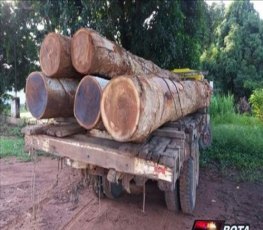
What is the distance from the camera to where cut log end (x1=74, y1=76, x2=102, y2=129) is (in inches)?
116

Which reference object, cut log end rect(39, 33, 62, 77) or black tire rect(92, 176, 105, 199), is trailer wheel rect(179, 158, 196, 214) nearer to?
black tire rect(92, 176, 105, 199)

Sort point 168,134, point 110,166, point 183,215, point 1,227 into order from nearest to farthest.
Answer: point 110,166 → point 168,134 → point 1,227 → point 183,215

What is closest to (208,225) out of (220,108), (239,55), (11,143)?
(11,143)

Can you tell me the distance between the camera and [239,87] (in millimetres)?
14523

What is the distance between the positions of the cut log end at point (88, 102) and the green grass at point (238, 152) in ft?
12.9

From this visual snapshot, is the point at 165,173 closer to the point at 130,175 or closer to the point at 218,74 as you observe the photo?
the point at 130,175

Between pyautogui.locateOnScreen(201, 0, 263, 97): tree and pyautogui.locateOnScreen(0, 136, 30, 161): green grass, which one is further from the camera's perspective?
pyautogui.locateOnScreen(201, 0, 263, 97): tree

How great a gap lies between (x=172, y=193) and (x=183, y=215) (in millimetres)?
364

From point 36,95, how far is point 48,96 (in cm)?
21

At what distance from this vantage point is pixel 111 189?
446cm

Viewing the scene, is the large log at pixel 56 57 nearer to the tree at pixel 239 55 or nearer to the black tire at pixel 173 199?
the black tire at pixel 173 199

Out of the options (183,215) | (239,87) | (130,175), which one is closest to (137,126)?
(130,175)

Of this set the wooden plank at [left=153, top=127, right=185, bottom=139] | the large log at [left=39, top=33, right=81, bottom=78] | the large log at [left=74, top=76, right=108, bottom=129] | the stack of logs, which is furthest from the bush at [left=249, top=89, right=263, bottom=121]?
the large log at [left=74, top=76, right=108, bottom=129]

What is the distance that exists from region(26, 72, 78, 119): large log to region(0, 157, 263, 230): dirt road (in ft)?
4.43
